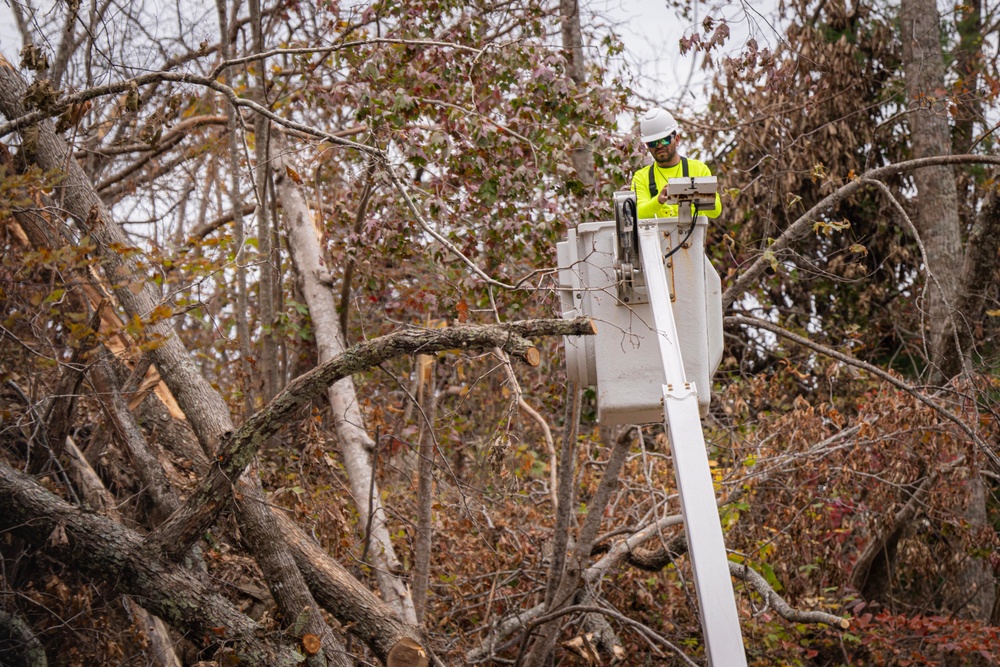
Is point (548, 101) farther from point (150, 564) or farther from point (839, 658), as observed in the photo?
→ point (839, 658)

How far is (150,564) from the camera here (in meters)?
5.27

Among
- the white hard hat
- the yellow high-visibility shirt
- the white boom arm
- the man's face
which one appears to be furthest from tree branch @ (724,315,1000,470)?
the white boom arm

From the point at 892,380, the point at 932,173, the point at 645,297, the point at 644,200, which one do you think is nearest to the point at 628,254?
the point at 645,297

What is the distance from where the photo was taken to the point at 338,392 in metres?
7.89

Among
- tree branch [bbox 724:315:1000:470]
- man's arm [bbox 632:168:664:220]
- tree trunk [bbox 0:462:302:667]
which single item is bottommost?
tree trunk [bbox 0:462:302:667]

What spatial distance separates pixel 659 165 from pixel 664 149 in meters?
0.10

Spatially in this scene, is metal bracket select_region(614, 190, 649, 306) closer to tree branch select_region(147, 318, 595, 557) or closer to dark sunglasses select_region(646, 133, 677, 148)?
tree branch select_region(147, 318, 595, 557)

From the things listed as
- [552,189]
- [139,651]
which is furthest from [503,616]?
[552,189]

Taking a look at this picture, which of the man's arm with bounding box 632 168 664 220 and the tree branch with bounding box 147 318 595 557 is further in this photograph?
the man's arm with bounding box 632 168 664 220

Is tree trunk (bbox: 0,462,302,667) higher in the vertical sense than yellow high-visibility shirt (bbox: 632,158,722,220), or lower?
lower

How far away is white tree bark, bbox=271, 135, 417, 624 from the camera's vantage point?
6879mm

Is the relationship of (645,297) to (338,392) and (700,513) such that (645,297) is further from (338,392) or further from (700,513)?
(338,392)

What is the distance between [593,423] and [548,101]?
4509 millimetres

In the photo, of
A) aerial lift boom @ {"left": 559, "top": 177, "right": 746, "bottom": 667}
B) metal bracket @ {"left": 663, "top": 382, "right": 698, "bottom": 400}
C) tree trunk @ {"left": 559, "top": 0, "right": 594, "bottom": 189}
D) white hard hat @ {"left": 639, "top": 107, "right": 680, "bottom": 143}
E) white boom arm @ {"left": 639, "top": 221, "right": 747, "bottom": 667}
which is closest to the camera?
white boom arm @ {"left": 639, "top": 221, "right": 747, "bottom": 667}
